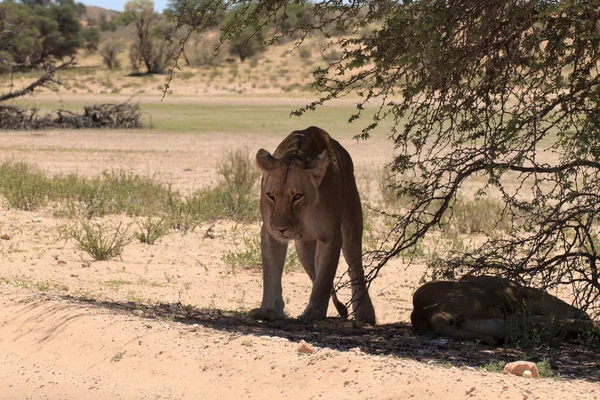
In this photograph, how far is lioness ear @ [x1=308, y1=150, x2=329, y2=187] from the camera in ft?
→ 27.3

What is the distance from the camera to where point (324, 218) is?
28.0 ft

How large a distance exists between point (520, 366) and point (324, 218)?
2653mm

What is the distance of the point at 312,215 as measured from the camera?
8414 millimetres

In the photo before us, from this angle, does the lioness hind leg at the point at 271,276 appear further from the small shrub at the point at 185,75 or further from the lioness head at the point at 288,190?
the small shrub at the point at 185,75

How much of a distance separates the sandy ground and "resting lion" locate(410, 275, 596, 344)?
0.24m

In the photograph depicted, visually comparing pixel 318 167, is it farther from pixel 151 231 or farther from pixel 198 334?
pixel 151 231

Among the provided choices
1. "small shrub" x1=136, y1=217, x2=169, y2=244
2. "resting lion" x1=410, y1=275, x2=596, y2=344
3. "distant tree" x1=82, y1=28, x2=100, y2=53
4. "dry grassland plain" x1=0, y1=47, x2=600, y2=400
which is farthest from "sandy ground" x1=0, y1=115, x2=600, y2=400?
"distant tree" x1=82, y1=28, x2=100, y2=53

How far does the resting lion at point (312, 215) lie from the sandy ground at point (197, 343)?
280 mm

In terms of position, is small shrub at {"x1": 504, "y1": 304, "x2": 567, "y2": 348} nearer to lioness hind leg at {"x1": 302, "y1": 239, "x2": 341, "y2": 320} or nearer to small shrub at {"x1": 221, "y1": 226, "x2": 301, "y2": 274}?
lioness hind leg at {"x1": 302, "y1": 239, "x2": 341, "y2": 320}

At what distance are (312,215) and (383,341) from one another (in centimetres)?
122

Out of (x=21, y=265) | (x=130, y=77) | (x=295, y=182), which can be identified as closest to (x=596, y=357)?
(x=295, y=182)

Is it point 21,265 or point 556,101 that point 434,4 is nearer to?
point 556,101

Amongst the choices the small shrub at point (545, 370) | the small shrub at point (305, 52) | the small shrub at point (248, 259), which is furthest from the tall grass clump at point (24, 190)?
the small shrub at point (305, 52)

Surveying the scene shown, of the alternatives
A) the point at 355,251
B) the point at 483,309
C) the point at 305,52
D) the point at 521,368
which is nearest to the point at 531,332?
the point at 483,309
